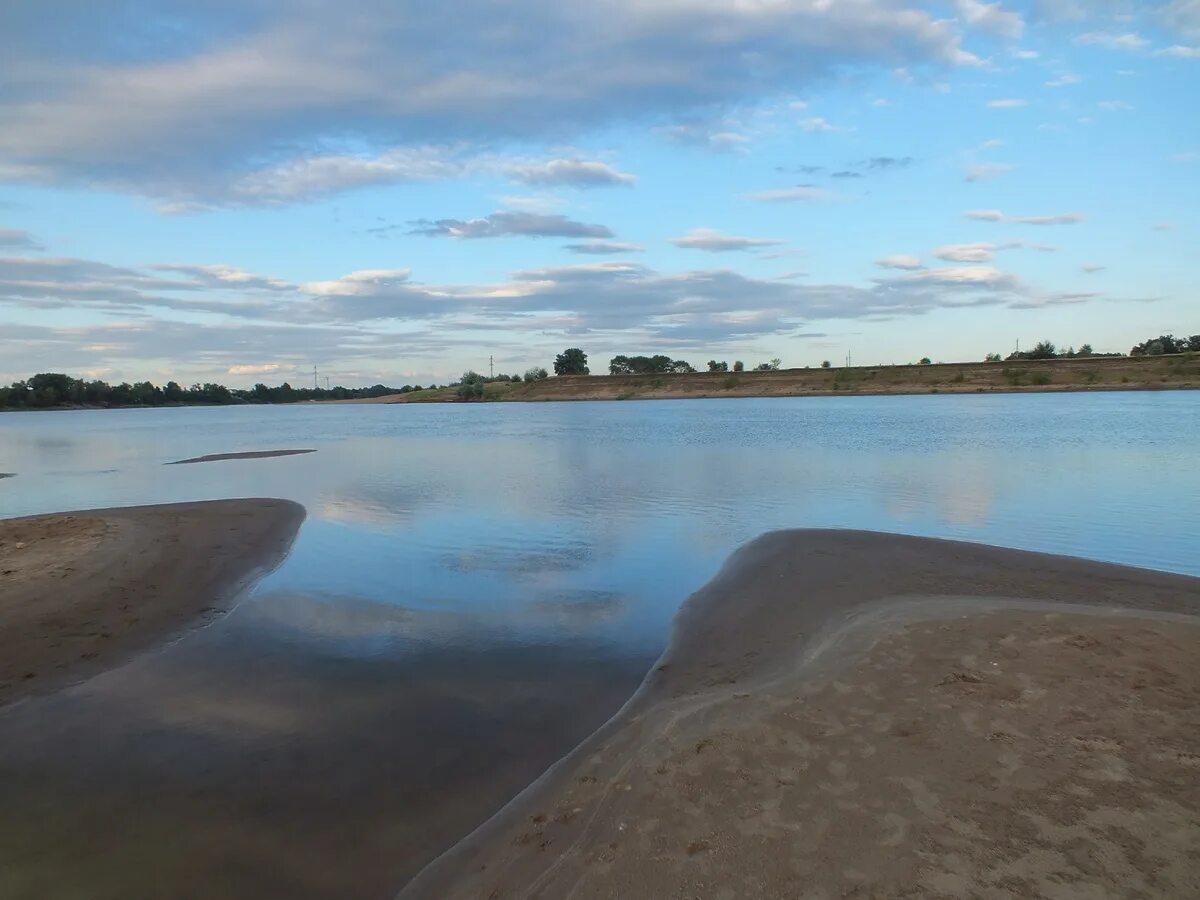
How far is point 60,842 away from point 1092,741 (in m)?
7.00

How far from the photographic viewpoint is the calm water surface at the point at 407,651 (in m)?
5.11

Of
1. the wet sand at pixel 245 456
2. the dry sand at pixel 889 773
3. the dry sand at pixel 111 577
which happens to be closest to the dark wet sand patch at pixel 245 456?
the wet sand at pixel 245 456

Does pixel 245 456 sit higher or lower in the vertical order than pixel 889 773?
lower

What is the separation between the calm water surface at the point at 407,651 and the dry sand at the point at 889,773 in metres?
0.74

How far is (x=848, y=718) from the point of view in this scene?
5.91 metres

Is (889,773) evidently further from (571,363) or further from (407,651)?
(571,363)

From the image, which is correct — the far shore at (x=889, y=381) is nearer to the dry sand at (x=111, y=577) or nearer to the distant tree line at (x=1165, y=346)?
the distant tree line at (x=1165, y=346)

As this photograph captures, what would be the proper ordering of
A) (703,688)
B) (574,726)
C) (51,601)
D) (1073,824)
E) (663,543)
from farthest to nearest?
1. (663,543)
2. (51,601)
3. (703,688)
4. (574,726)
5. (1073,824)

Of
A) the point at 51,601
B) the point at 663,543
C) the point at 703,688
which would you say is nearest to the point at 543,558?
the point at 663,543

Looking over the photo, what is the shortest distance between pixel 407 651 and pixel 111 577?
5.80 metres

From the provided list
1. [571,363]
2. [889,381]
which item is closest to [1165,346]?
[889,381]

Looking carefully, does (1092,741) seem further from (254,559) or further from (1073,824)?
(254,559)

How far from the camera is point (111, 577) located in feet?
36.7

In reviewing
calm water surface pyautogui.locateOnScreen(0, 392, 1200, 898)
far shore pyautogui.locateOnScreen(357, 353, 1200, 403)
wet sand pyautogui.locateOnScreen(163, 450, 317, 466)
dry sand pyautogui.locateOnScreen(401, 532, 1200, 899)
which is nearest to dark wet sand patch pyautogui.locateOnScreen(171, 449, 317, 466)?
wet sand pyautogui.locateOnScreen(163, 450, 317, 466)
